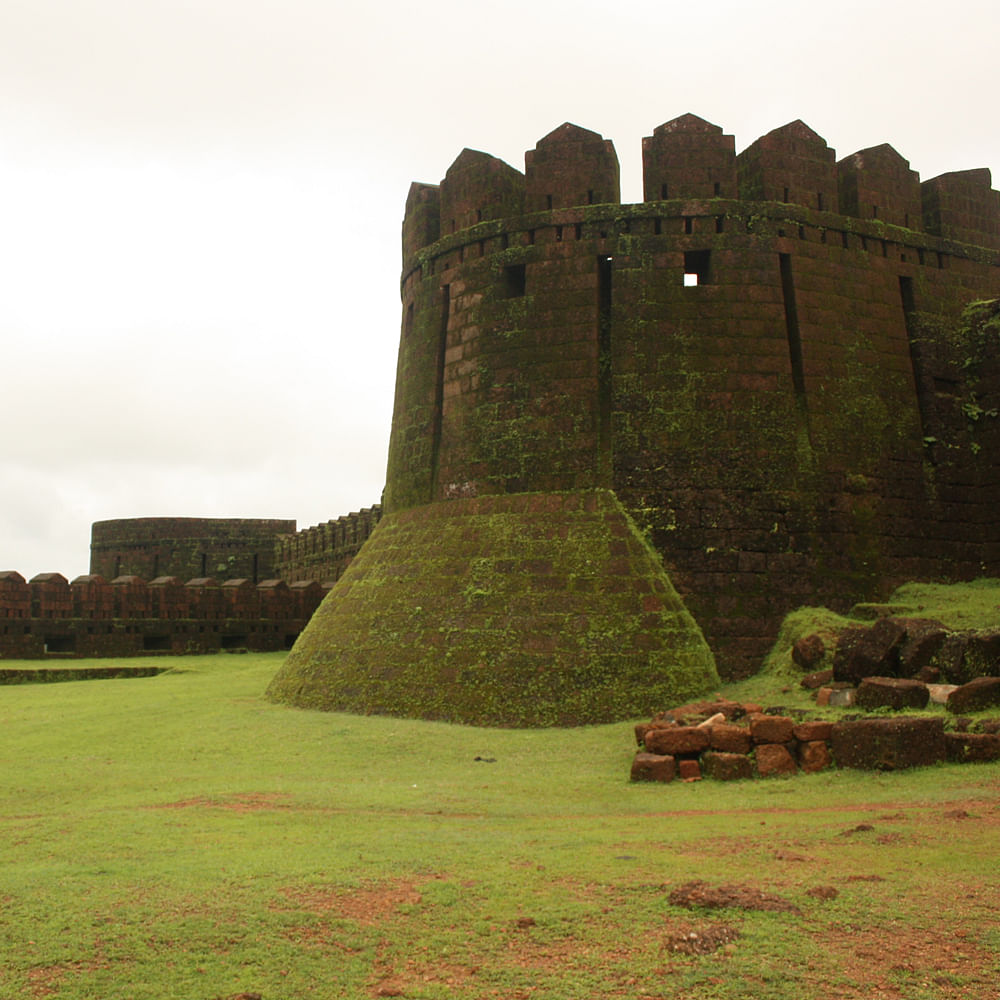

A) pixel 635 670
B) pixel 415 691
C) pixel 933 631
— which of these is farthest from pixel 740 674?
pixel 415 691

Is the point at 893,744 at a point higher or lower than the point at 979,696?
lower

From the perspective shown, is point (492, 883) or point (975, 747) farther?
point (975, 747)

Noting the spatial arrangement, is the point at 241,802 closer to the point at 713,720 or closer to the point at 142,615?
the point at 713,720

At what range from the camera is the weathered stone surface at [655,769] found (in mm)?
8297

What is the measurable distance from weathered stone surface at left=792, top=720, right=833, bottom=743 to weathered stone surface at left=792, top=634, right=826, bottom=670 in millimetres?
3406

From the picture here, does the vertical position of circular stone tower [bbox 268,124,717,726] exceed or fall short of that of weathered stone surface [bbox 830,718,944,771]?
it exceeds it

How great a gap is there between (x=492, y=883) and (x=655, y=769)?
135 inches

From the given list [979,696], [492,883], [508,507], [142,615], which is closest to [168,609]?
[142,615]

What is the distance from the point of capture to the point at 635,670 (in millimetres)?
11680

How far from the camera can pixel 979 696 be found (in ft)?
27.6

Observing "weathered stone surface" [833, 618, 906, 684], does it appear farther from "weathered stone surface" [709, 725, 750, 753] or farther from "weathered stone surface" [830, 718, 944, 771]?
"weathered stone surface" [709, 725, 750, 753]

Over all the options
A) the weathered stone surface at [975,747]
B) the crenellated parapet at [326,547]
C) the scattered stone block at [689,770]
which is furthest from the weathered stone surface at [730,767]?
the crenellated parapet at [326,547]

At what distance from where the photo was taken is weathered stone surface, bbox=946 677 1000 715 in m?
8.41

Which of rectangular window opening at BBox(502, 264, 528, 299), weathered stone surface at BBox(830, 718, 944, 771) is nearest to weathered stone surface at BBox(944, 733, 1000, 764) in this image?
weathered stone surface at BBox(830, 718, 944, 771)
